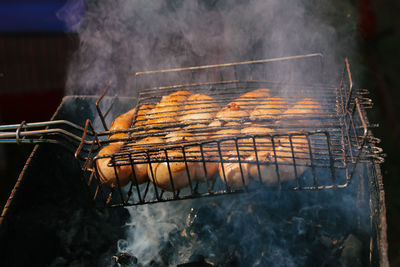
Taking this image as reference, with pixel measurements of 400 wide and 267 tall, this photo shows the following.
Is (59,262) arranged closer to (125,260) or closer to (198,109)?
(125,260)

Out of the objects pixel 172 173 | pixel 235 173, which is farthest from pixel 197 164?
pixel 235 173

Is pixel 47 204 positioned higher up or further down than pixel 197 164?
further down

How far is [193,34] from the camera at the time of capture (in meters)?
4.83

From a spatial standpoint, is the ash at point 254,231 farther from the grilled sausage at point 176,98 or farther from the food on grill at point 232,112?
the grilled sausage at point 176,98

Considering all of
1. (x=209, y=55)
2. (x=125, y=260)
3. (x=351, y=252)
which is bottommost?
(x=351, y=252)

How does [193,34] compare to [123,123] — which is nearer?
[123,123]

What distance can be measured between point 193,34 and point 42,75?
271 cm

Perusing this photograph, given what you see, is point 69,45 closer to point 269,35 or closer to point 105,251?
→ point 269,35

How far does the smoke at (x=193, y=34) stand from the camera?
Result: 4488mm

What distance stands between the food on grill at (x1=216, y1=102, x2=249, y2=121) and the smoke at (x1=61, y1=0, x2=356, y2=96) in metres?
1.98

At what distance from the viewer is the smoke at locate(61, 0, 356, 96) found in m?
4.49

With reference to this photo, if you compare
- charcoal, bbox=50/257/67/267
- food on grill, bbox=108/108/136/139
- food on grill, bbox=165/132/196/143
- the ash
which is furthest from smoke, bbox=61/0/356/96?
charcoal, bbox=50/257/67/267

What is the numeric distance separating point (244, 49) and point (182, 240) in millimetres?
2862

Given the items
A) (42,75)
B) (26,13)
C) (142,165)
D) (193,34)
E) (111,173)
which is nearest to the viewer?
(111,173)
